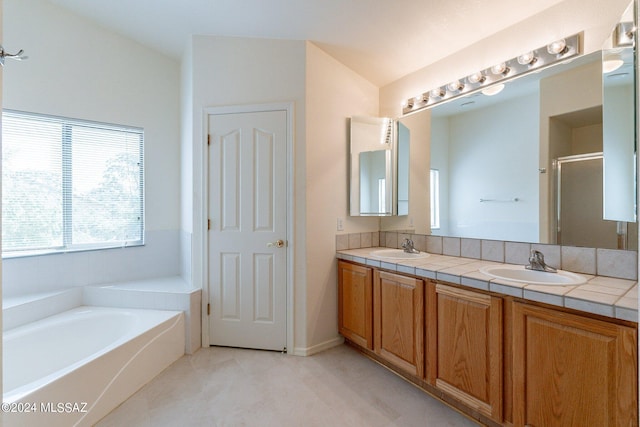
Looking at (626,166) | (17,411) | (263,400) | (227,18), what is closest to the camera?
(17,411)

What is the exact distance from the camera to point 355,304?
2.48 meters

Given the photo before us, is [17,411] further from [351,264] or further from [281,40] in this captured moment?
[281,40]

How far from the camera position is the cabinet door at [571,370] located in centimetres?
118

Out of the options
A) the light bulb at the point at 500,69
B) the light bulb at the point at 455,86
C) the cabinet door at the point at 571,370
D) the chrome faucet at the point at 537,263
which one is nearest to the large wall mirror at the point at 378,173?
the light bulb at the point at 455,86

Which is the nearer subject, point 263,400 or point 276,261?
point 263,400

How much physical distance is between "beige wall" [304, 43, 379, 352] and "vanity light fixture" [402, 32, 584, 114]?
2.22ft

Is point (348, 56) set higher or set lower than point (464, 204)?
higher

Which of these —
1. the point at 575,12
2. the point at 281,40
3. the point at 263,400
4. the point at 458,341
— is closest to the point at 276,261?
the point at 263,400

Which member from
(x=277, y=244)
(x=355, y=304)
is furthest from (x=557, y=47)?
(x=277, y=244)

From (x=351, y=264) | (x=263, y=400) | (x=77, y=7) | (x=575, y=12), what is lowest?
(x=263, y=400)

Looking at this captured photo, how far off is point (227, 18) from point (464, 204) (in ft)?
7.68

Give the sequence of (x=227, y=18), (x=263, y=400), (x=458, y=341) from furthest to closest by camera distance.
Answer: (x=227, y=18), (x=263, y=400), (x=458, y=341)


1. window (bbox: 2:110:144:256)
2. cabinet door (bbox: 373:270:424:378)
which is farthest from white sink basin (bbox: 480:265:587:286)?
window (bbox: 2:110:144:256)

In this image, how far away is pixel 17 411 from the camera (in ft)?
4.58
